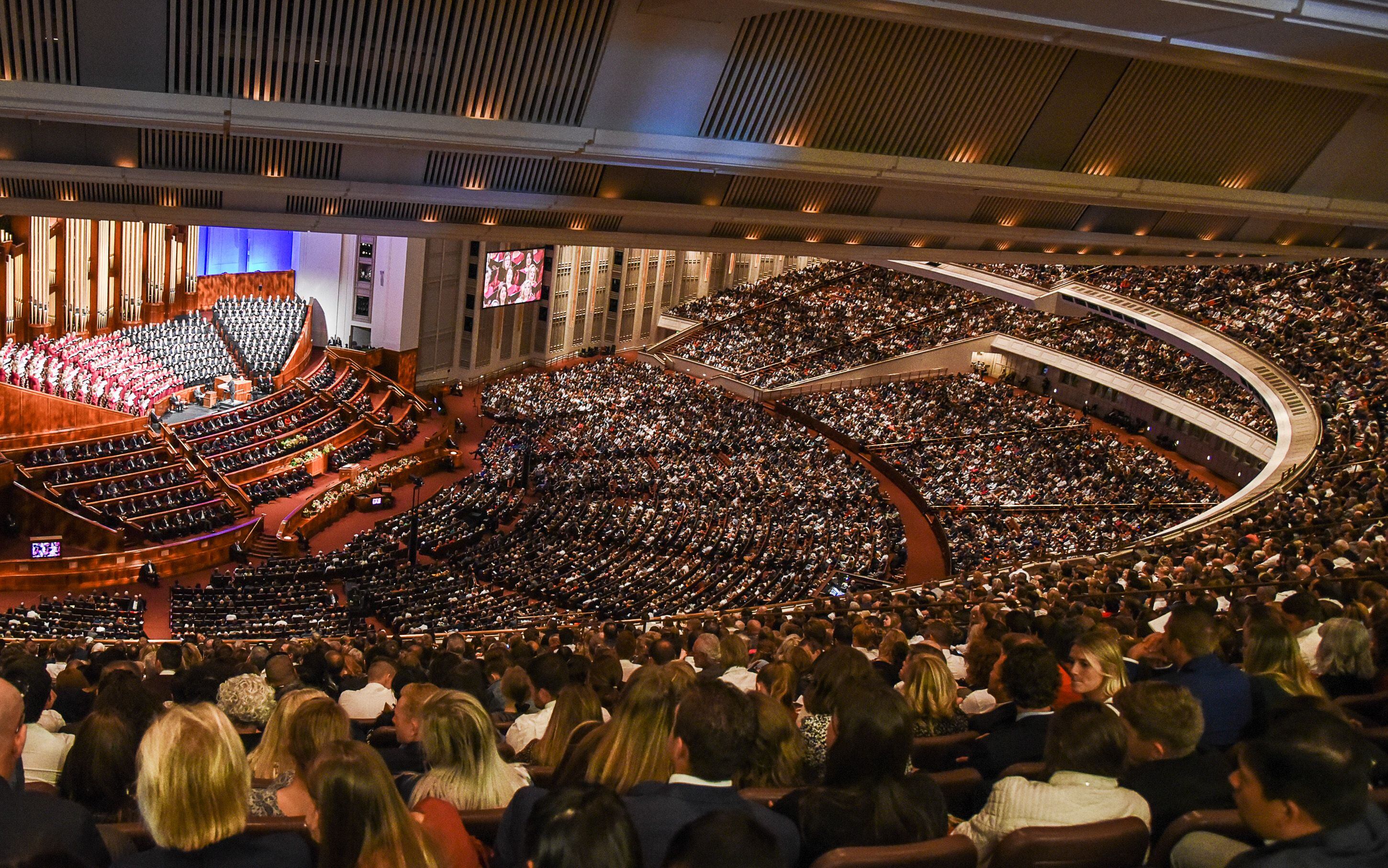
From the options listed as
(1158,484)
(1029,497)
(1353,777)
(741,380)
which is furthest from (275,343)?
(1353,777)

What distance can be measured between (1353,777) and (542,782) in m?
2.42

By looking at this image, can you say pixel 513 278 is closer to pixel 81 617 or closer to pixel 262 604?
pixel 262 604

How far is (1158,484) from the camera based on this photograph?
25.6m

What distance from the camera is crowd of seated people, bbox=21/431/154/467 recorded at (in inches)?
824

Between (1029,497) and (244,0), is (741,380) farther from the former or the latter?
(244,0)

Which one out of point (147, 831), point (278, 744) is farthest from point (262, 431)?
point (147, 831)

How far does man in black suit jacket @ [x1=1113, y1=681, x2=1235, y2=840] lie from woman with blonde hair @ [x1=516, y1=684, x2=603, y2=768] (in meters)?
1.79

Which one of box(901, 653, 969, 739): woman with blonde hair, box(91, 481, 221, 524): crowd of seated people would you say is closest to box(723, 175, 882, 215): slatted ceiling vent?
box(901, 653, 969, 739): woman with blonde hair

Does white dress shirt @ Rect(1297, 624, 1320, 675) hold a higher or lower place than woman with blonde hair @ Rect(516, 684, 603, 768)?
lower

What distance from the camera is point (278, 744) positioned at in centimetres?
377

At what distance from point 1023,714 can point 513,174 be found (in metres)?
4.87

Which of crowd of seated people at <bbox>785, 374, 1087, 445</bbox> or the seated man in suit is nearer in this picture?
the seated man in suit

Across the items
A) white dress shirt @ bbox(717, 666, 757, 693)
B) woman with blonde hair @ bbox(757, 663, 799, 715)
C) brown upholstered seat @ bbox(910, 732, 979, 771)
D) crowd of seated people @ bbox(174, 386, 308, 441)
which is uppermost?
brown upholstered seat @ bbox(910, 732, 979, 771)

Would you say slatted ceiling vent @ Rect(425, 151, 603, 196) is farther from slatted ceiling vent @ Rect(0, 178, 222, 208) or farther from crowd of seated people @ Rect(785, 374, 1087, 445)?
crowd of seated people @ Rect(785, 374, 1087, 445)
